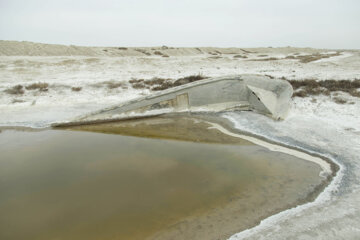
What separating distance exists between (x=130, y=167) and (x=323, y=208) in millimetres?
2809

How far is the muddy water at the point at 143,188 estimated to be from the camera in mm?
2857

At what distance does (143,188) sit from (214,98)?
486 cm

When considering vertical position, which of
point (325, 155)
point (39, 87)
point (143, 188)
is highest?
point (39, 87)

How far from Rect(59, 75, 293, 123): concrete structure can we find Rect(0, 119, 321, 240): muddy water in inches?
80.2

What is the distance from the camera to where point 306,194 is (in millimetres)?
3346

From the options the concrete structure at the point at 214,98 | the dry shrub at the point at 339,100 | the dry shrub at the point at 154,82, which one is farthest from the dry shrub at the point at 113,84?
the dry shrub at the point at 339,100

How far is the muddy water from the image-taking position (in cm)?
286

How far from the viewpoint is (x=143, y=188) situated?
11.9 ft

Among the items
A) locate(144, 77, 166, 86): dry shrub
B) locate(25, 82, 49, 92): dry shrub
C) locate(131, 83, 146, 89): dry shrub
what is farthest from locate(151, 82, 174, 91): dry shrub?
locate(25, 82, 49, 92): dry shrub

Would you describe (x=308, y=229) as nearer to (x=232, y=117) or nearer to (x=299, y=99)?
(x=232, y=117)

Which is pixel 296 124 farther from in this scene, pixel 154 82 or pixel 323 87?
pixel 154 82

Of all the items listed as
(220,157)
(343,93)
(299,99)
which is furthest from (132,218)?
(343,93)

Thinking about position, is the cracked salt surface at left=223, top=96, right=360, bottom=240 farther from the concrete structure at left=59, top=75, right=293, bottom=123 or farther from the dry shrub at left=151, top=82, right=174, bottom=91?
the dry shrub at left=151, top=82, right=174, bottom=91

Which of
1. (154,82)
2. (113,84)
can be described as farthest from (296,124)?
(113,84)
